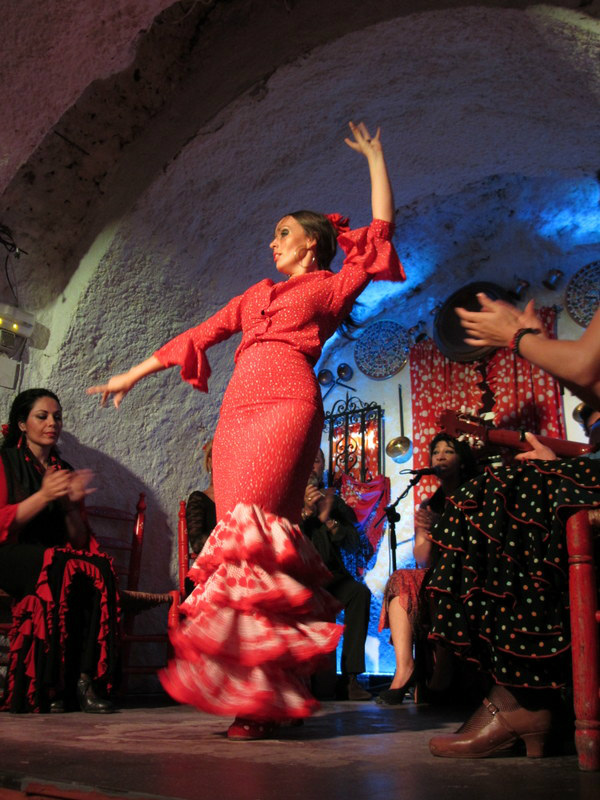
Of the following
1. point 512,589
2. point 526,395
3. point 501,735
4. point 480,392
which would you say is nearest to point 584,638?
point 512,589

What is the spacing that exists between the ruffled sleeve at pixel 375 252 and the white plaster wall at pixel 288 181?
5.16ft

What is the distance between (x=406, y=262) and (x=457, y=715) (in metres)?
3.55

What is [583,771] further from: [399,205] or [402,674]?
[399,205]

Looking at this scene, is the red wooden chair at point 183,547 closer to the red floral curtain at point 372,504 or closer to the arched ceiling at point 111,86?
the arched ceiling at point 111,86

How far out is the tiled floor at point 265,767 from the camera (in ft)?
3.72

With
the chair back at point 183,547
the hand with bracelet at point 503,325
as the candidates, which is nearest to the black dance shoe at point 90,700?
the chair back at point 183,547

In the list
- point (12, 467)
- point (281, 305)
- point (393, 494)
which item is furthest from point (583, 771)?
point (393, 494)

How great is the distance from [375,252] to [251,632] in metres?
1.24

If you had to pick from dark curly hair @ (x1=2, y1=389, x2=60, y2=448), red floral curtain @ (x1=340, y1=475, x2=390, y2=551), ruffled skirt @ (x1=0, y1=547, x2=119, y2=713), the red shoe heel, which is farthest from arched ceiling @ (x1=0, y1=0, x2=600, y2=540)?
the red shoe heel

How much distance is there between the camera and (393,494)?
5.36 m

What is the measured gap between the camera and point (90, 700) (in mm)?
2857

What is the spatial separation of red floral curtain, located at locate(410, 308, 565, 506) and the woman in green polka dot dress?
10.8 ft

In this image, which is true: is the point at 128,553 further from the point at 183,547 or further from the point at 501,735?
the point at 501,735

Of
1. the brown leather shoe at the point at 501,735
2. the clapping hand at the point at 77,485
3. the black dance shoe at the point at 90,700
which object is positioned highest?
the clapping hand at the point at 77,485
